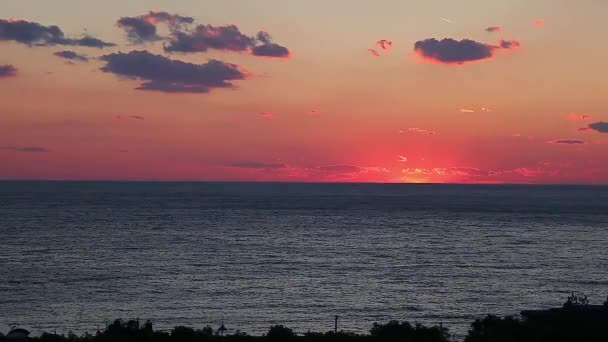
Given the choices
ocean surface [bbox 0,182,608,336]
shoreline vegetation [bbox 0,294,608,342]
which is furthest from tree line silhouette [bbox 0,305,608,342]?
ocean surface [bbox 0,182,608,336]

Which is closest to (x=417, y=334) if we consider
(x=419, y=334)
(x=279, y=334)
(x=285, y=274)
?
(x=419, y=334)

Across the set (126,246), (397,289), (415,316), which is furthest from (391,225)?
(415,316)

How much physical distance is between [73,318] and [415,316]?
96.9 feet

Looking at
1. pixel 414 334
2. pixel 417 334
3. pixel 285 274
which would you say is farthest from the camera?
pixel 285 274

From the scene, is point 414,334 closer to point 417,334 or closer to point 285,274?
point 417,334

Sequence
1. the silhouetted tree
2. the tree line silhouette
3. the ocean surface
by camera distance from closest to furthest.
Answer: the tree line silhouette, the silhouetted tree, the ocean surface

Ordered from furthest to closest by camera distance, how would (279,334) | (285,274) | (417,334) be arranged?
(285,274) → (279,334) → (417,334)

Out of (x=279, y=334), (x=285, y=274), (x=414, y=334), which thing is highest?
(x=414, y=334)

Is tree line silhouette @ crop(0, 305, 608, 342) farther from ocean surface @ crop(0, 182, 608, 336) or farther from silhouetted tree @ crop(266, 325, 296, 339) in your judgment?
ocean surface @ crop(0, 182, 608, 336)

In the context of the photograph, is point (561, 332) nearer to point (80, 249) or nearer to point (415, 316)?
point (415, 316)

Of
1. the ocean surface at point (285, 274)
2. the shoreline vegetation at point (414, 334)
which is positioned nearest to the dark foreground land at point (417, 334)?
the shoreline vegetation at point (414, 334)

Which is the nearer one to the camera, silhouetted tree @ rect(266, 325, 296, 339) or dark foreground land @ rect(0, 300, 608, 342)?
dark foreground land @ rect(0, 300, 608, 342)

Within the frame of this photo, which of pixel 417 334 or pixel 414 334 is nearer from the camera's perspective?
pixel 417 334

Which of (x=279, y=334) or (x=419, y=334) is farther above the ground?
(x=419, y=334)
